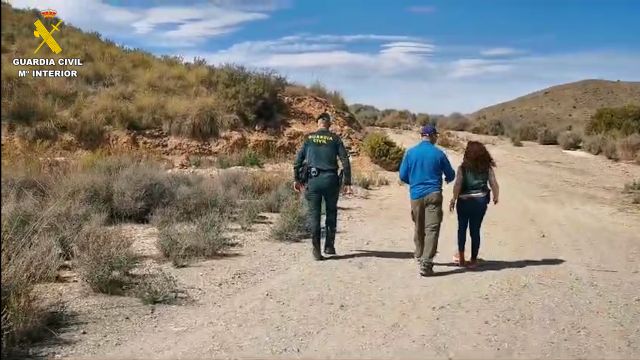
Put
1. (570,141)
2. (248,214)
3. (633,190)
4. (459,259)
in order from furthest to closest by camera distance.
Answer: (570,141), (633,190), (248,214), (459,259)

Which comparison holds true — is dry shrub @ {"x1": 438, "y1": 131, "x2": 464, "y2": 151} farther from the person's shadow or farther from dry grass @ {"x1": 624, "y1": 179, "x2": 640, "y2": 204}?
the person's shadow

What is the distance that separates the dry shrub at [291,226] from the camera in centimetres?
1055

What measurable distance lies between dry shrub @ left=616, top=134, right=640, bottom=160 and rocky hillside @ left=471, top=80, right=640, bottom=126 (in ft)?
142

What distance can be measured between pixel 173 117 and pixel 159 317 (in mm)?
17545

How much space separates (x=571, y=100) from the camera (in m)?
80.0

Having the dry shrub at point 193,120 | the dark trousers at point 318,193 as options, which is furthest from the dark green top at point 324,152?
the dry shrub at point 193,120

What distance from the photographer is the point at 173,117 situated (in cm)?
2309

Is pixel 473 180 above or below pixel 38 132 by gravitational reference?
below

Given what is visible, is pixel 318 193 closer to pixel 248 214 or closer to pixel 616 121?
pixel 248 214

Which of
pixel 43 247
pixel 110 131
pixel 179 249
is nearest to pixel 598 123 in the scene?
pixel 110 131

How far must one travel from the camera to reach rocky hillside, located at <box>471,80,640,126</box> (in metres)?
73.4

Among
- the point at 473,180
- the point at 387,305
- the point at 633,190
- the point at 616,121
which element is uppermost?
the point at 616,121

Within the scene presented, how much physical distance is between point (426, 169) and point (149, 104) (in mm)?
16903

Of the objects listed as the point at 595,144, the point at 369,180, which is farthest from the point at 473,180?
the point at 595,144
